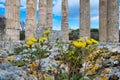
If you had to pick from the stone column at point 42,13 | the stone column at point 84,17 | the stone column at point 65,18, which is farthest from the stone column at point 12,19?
the stone column at point 65,18

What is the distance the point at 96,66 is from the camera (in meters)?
3.67

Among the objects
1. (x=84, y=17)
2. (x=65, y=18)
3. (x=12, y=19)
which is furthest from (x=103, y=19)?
(x=12, y=19)

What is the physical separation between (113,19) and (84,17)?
3092mm

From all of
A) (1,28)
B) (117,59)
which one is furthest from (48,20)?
(117,59)

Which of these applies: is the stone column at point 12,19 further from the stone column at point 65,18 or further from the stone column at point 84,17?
the stone column at point 65,18

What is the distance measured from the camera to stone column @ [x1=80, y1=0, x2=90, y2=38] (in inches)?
1166

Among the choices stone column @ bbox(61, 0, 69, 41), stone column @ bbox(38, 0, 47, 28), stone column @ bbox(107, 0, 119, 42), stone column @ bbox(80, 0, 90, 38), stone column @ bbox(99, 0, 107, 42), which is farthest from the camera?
stone column @ bbox(61, 0, 69, 41)

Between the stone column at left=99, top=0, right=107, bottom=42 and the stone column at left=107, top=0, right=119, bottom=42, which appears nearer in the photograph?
the stone column at left=107, top=0, right=119, bottom=42

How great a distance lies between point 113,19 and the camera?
98.1 ft

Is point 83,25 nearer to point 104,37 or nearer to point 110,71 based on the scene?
point 104,37

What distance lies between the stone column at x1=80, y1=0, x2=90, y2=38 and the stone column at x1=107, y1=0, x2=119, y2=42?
2340mm

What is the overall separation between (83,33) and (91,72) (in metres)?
26.9

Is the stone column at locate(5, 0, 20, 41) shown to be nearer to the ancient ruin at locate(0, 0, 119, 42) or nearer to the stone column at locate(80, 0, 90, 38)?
the ancient ruin at locate(0, 0, 119, 42)

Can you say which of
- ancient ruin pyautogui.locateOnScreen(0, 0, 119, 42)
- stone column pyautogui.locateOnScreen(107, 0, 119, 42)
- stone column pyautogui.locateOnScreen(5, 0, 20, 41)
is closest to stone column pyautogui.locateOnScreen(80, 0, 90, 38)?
ancient ruin pyautogui.locateOnScreen(0, 0, 119, 42)
